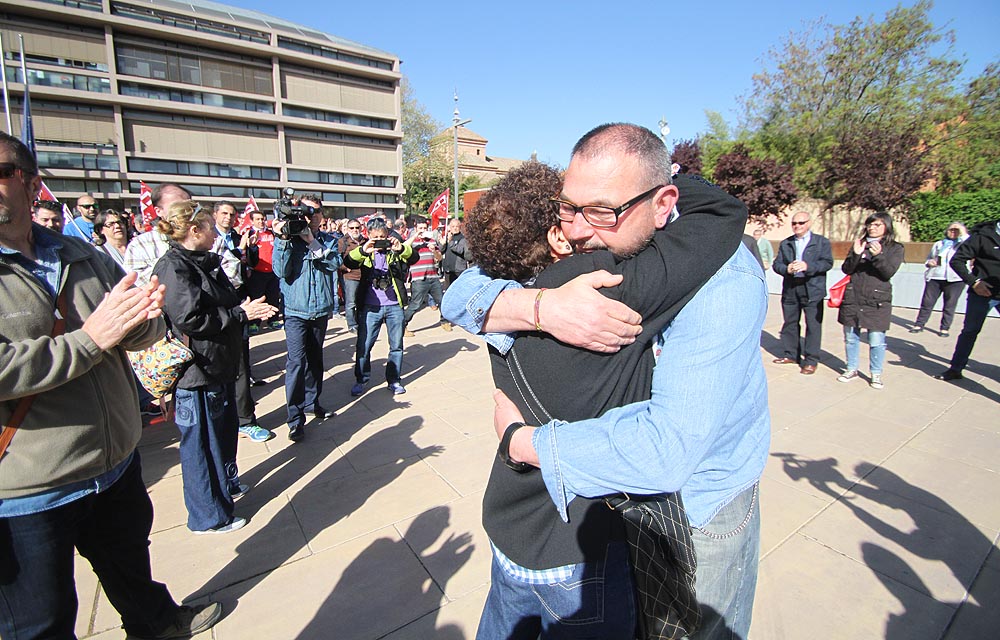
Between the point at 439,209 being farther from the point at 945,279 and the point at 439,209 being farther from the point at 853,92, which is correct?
the point at 853,92

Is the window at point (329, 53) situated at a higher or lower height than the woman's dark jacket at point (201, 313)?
higher

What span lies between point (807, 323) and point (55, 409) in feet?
25.4

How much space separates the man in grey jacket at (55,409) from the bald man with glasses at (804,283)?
280 inches

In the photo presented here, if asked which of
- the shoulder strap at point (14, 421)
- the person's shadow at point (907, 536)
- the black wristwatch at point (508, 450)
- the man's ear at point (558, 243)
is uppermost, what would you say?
the man's ear at point (558, 243)

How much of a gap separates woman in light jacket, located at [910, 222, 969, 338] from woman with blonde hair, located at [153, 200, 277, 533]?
11027mm

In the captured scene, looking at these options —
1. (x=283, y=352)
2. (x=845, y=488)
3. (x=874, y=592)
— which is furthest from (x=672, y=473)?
(x=283, y=352)

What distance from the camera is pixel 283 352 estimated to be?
7.71 meters

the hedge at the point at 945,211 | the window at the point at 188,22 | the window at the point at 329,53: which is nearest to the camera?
the hedge at the point at 945,211

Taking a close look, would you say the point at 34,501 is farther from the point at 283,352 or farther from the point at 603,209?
the point at 283,352

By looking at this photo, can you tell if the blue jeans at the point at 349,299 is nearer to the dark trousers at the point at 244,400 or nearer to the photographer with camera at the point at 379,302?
the photographer with camera at the point at 379,302

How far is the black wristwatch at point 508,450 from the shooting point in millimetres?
1221

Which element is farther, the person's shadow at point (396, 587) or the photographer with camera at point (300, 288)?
the photographer with camera at point (300, 288)

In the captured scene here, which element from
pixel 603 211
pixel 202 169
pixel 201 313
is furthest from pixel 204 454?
pixel 202 169

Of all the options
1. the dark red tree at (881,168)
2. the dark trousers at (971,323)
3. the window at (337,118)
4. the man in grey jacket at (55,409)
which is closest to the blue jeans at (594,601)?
the man in grey jacket at (55,409)
